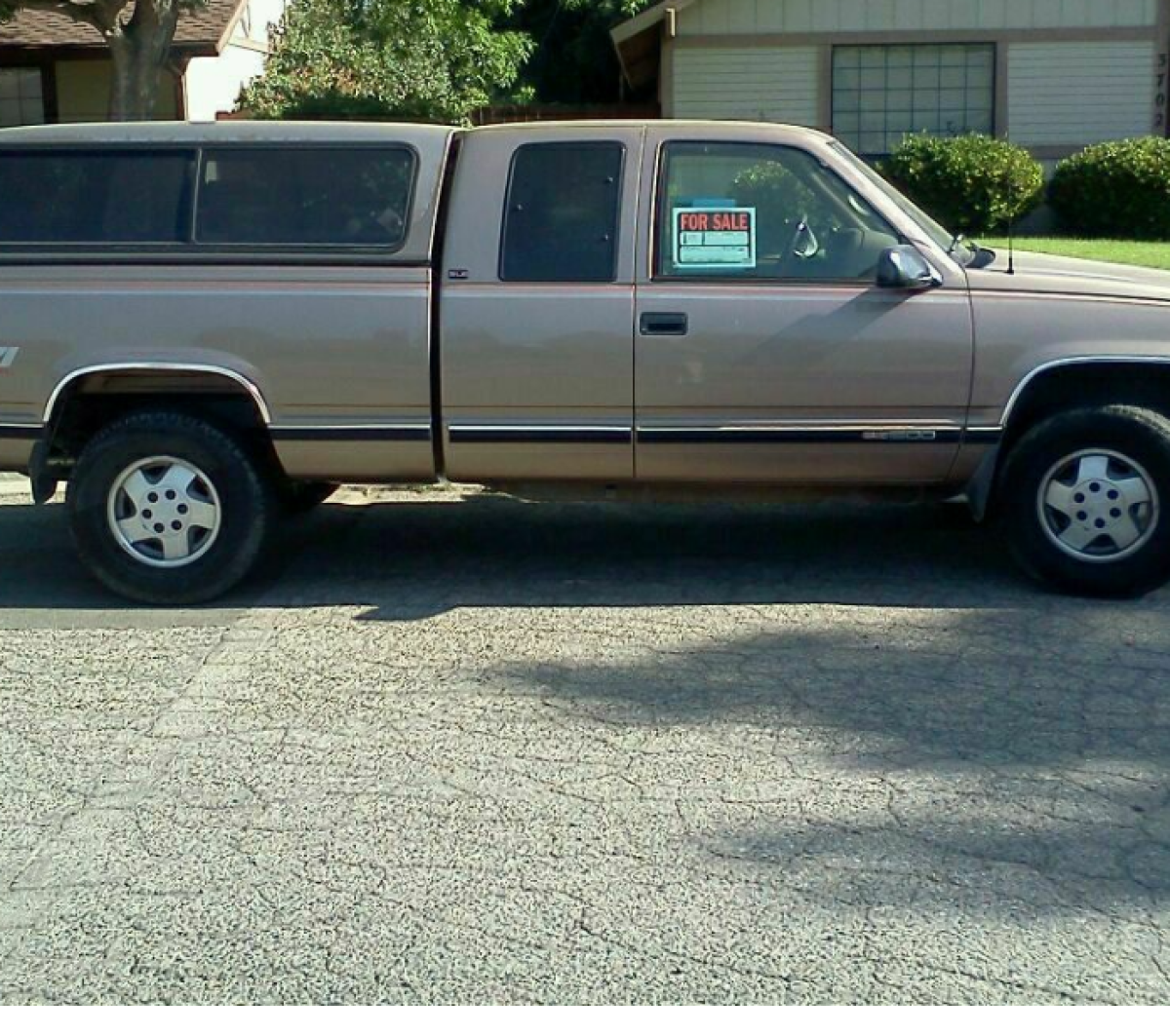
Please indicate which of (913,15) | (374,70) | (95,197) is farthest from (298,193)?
(913,15)

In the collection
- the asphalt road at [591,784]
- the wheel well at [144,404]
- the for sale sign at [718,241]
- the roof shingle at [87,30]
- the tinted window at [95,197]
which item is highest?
the roof shingle at [87,30]

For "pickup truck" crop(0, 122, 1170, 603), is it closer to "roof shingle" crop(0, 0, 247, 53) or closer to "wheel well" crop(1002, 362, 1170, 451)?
"wheel well" crop(1002, 362, 1170, 451)

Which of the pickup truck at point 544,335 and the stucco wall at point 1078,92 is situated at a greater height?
the stucco wall at point 1078,92

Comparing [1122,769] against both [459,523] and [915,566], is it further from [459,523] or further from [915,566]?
[459,523]

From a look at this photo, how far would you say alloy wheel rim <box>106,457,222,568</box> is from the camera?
22.3 feet

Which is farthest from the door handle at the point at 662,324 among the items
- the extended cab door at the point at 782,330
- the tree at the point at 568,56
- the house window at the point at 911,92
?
the tree at the point at 568,56

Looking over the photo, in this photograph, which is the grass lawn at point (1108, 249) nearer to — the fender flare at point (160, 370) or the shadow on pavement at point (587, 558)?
the shadow on pavement at point (587, 558)

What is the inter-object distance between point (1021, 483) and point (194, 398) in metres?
3.52

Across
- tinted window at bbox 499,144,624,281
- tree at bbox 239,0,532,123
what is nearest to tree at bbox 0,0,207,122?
tree at bbox 239,0,532,123

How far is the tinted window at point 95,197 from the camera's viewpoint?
265 inches

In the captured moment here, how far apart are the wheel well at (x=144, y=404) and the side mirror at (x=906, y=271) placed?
263cm

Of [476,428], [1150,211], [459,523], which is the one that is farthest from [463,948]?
[1150,211]

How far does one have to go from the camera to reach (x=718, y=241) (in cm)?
660

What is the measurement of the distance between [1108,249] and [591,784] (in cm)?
1431
